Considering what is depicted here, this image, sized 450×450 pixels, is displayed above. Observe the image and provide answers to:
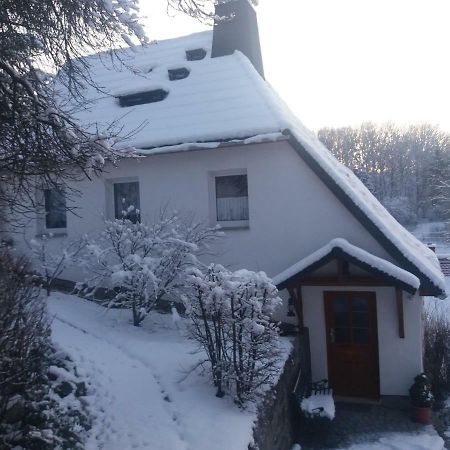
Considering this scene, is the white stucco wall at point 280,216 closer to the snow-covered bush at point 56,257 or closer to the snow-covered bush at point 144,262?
the snow-covered bush at point 56,257

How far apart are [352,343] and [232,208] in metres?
3.95

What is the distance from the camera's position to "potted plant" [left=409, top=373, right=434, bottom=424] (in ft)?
27.8

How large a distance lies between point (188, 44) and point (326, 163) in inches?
287

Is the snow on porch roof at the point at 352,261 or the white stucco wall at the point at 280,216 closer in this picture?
the snow on porch roof at the point at 352,261

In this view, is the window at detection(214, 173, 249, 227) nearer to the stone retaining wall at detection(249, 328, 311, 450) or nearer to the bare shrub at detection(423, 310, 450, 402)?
the stone retaining wall at detection(249, 328, 311, 450)

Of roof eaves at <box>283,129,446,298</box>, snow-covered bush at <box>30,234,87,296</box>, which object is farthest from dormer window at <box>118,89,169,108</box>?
roof eaves at <box>283,129,446,298</box>

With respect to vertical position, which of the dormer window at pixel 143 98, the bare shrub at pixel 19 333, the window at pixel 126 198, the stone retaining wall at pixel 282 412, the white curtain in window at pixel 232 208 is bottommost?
the stone retaining wall at pixel 282 412

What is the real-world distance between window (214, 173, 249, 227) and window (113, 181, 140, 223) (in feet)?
7.08

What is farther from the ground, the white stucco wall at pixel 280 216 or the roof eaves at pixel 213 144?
the roof eaves at pixel 213 144

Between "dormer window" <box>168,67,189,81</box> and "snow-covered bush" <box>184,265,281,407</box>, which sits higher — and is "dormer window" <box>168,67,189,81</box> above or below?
above

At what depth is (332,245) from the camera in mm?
9055

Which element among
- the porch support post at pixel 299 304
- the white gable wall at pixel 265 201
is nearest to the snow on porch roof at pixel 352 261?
the porch support post at pixel 299 304

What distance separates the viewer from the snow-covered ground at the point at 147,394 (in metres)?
5.38

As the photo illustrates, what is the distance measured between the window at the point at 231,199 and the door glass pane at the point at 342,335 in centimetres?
308
